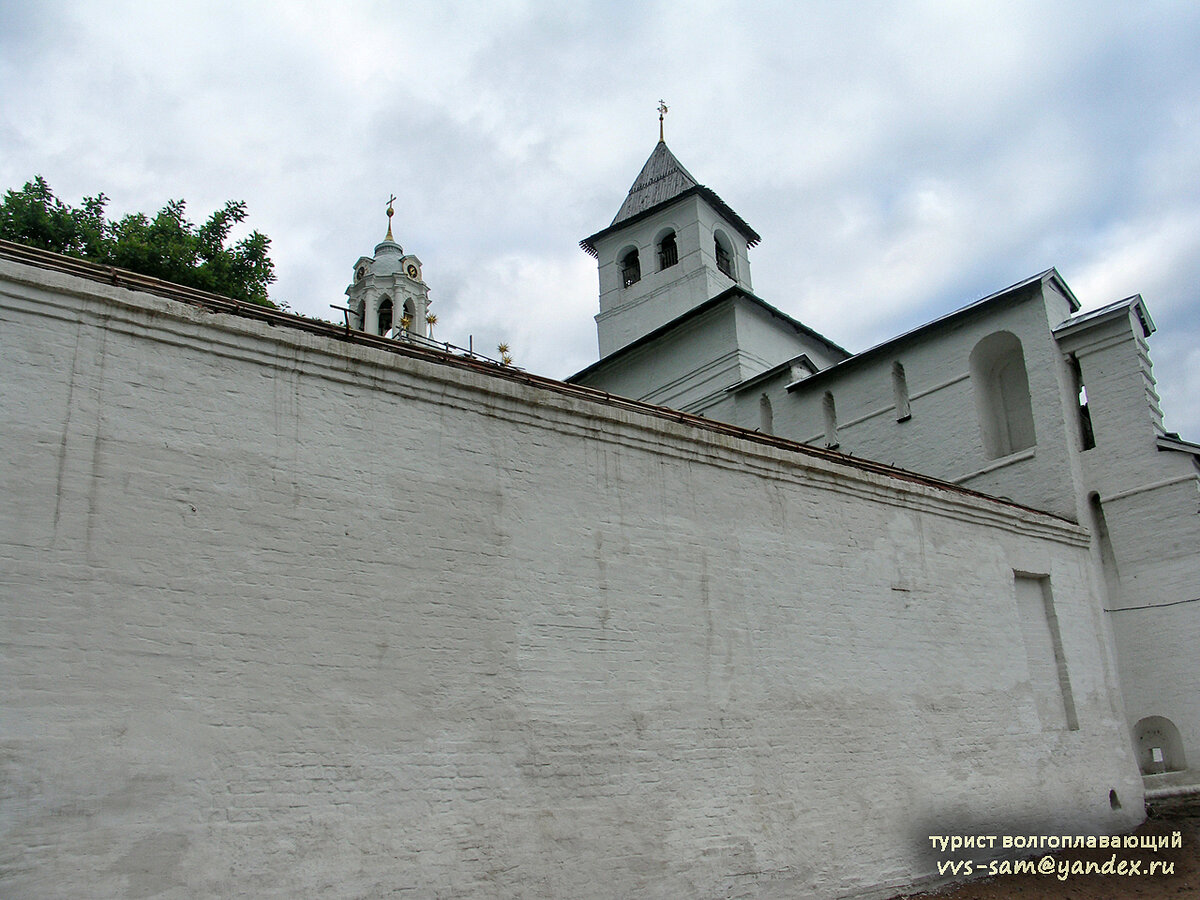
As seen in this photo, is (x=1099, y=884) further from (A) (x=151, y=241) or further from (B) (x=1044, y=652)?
(A) (x=151, y=241)

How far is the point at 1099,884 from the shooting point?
11.6 m

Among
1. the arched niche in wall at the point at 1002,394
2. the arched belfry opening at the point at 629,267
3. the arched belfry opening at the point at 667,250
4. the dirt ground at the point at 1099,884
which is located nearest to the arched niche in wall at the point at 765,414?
the arched niche in wall at the point at 1002,394

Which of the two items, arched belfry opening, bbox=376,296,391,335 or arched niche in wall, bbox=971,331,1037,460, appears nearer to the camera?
arched niche in wall, bbox=971,331,1037,460

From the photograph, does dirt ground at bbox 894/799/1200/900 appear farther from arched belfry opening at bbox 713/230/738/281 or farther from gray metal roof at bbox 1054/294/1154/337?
arched belfry opening at bbox 713/230/738/281

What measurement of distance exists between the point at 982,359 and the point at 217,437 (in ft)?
43.2

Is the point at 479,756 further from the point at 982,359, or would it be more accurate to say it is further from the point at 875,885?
the point at 982,359

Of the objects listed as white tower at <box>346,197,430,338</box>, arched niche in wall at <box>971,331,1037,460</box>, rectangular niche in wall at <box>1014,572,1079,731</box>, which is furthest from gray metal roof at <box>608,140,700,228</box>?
rectangular niche in wall at <box>1014,572,1079,731</box>

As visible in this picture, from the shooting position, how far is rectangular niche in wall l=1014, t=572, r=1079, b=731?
43.5ft

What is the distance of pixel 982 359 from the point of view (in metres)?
17.0

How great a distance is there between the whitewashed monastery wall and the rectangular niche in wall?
1380 mm

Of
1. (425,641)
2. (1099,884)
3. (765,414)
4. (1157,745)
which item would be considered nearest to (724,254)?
(765,414)

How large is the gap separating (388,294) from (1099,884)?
24.4 meters

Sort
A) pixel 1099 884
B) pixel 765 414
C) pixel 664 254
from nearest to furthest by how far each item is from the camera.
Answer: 1. pixel 1099 884
2. pixel 765 414
3. pixel 664 254

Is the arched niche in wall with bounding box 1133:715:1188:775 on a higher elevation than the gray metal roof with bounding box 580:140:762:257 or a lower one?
lower
